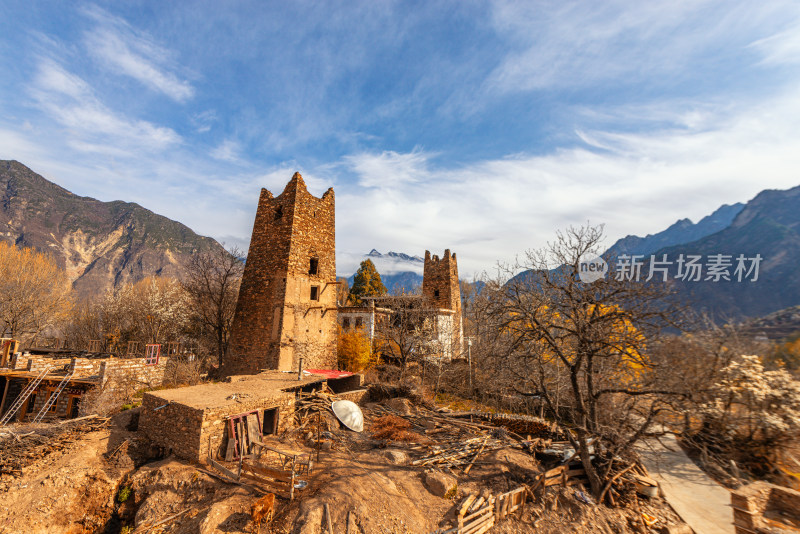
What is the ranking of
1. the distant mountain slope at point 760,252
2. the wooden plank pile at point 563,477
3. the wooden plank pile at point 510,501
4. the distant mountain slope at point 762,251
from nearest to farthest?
the wooden plank pile at point 510,501 → the wooden plank pile at point 563,477 → the distant mountain slope at point 760,252 → the distant mountain slope at point 762,251

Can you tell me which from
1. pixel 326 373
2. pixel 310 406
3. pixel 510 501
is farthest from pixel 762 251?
pixel 310 406

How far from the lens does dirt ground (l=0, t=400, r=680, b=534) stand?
7.86m

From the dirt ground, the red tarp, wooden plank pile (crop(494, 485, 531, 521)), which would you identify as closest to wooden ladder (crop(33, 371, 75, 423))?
the dirt ground

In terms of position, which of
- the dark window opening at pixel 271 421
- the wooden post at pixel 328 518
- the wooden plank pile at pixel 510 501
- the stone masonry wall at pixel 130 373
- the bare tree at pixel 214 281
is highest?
the bare tree at pixel 214 281

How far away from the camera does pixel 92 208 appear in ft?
320

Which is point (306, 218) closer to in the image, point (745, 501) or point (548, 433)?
point (548, 433)

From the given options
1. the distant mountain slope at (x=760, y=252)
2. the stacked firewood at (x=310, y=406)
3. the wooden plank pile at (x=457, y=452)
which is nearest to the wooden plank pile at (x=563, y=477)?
the wooden plank pile at (x=457, y=452)

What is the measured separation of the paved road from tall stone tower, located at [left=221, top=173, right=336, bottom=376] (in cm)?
1397

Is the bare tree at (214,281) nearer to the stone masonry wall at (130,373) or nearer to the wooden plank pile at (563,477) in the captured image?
the stone masonry wall at (130,373)

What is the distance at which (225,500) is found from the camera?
830 centimetres

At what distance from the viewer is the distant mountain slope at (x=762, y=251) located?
41469 millimetres

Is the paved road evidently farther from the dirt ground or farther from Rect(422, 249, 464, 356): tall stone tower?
Rect(422, 249, 464, 356): tall stone tower

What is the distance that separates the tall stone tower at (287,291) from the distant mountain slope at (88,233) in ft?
237

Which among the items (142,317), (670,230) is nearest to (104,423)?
(142,317)
